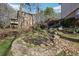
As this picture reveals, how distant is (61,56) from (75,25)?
1.16 ft

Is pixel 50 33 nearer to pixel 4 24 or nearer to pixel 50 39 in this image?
pixel 50 39

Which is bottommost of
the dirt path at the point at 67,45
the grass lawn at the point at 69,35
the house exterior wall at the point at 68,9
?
the dirt path at the point at 67,45

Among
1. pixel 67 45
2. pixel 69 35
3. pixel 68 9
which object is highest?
pixel 68 9

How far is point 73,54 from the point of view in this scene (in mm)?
1822

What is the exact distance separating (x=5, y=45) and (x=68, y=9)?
75 cm

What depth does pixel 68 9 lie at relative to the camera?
6.10 ft

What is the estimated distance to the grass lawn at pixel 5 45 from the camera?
182 cm

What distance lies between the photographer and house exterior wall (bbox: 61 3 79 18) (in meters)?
1.84

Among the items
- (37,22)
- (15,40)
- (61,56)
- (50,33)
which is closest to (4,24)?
(15,40)

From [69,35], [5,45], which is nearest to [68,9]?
[69,35]

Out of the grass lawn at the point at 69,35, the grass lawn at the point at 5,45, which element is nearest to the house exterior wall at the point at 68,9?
the grass lawn at the point at 69,35

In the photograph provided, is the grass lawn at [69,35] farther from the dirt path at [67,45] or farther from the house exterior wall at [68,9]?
the house exterior wall at [68,9]

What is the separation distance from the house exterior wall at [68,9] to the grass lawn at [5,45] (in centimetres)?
61

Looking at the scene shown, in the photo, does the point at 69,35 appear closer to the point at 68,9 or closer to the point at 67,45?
the point at 67,45
